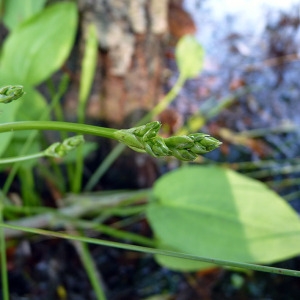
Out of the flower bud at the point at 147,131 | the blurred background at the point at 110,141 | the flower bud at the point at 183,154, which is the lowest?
the blurred background at the point at 110,141

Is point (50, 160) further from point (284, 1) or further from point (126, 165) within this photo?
point (284, 1)

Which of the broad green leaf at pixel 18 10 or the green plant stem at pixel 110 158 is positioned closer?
the broad green leaf at pixel 18 10

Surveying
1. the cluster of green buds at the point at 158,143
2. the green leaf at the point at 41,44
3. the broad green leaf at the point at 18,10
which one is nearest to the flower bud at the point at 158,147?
the cluster of green buds at the point at 158,143

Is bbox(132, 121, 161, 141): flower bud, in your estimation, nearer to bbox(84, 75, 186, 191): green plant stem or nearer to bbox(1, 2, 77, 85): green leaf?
bbox(1, 2, 77, 85): green leaf

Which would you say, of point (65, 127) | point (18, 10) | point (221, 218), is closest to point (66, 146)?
point (65, 127)

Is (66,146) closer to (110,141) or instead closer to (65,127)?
(65,127)

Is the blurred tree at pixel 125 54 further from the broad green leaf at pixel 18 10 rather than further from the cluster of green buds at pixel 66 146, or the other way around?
the cluster of green buds at pixel 66 146

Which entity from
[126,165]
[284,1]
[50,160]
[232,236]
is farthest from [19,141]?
[284,1]
